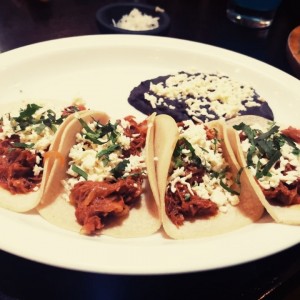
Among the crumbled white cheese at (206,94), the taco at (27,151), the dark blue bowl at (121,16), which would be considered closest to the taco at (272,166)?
the crumbled white cheese at (206,94)

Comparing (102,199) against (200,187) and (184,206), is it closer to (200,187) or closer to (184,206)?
(184,206)

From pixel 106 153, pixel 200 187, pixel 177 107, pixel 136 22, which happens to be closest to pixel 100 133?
pixel 106 153

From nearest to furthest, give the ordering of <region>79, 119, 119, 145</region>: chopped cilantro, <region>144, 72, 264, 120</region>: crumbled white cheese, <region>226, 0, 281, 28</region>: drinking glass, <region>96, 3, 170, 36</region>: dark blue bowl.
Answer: <region>79, 119, 119, 145</region>: chopped cilantro, <region>144, 72, 264, 120</region>: crumbled white cheese, <region>96, 3, 170, 36</region>: dark blue bowl, <region>226, 0, 281, 28</region>: drinking glass

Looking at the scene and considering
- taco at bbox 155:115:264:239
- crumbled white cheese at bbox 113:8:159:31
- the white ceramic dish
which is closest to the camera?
the white ceramic dish

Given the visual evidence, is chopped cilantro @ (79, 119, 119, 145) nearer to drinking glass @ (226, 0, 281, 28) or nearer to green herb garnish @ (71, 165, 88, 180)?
green herb garnish @ (71, 165, 88, 180)

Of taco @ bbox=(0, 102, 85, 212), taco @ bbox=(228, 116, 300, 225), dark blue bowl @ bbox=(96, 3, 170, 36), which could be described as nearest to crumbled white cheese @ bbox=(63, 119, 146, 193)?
taco @ bbox=(0, 102, 85, 212)

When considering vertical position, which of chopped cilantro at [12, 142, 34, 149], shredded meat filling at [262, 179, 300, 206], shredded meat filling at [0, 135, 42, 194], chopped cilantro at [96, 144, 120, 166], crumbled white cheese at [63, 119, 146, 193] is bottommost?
shredded meat filling at [0, 135, 42, 194]

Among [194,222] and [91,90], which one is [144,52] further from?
[194,222]
